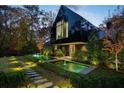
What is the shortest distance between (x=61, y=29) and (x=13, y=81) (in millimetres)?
1913

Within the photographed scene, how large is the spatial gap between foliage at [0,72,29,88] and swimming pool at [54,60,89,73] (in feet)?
3.35

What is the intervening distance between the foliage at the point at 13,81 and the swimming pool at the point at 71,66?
1021 mm

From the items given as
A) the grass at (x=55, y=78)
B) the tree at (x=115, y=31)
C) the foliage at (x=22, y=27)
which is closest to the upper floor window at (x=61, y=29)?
the foliage at (x=22, y=27)

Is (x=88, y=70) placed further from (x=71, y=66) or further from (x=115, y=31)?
(x=115, y=31)

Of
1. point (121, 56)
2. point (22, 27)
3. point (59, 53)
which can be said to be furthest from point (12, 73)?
point (121, 56)

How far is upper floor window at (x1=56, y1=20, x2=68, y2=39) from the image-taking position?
22.8ft

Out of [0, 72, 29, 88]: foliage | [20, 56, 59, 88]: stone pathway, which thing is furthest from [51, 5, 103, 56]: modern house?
[0, 72, 29, 88]: foliage

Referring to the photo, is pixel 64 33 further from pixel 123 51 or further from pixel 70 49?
pixel 123 51

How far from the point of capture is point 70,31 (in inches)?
276

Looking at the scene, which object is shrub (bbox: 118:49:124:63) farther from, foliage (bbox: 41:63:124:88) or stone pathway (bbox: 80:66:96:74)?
stone pathway (bbox: 80:66:96:74)

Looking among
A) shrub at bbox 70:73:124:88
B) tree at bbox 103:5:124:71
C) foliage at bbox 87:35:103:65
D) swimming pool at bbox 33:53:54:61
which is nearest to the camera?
tree at bbox 103:5:124:71

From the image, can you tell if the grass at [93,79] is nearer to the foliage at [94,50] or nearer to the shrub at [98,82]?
the shrub at [98,82]

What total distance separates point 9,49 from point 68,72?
1714 millimetres
